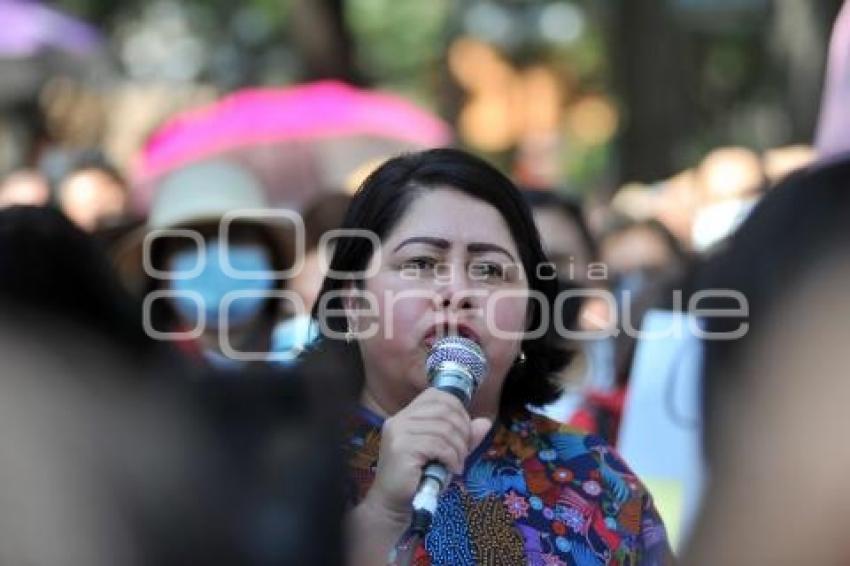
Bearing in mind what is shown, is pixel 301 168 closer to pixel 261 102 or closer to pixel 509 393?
pixel 261 102

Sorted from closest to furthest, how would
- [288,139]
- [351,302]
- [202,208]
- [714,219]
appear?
[351,302] → [202,208] → [714,219] → [288,139]

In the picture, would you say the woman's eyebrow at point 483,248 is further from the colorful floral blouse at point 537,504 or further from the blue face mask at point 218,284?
the blue face mask at point 218,284

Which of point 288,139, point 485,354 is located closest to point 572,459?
point 485,354

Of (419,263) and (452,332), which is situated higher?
(419,263)

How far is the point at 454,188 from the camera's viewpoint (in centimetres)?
373

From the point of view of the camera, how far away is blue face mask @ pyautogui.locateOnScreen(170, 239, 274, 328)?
235 inches

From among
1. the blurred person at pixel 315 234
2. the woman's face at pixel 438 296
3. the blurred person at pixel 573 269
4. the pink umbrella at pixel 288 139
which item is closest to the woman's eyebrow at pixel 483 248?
the woman's face at pixel 438 296

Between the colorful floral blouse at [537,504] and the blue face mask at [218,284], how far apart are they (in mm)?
2378

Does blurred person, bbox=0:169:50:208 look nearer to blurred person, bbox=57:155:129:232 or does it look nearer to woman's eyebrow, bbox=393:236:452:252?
blurred person, bbox=57:155:129:232

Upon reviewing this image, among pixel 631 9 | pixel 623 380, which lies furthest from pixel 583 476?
pixel 631 9

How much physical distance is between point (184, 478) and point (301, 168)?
27.6 feet

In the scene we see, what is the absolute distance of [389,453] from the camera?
316 centimetres

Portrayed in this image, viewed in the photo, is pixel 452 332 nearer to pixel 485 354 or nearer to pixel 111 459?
pixel 485 354

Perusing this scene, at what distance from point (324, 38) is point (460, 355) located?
1212cm
